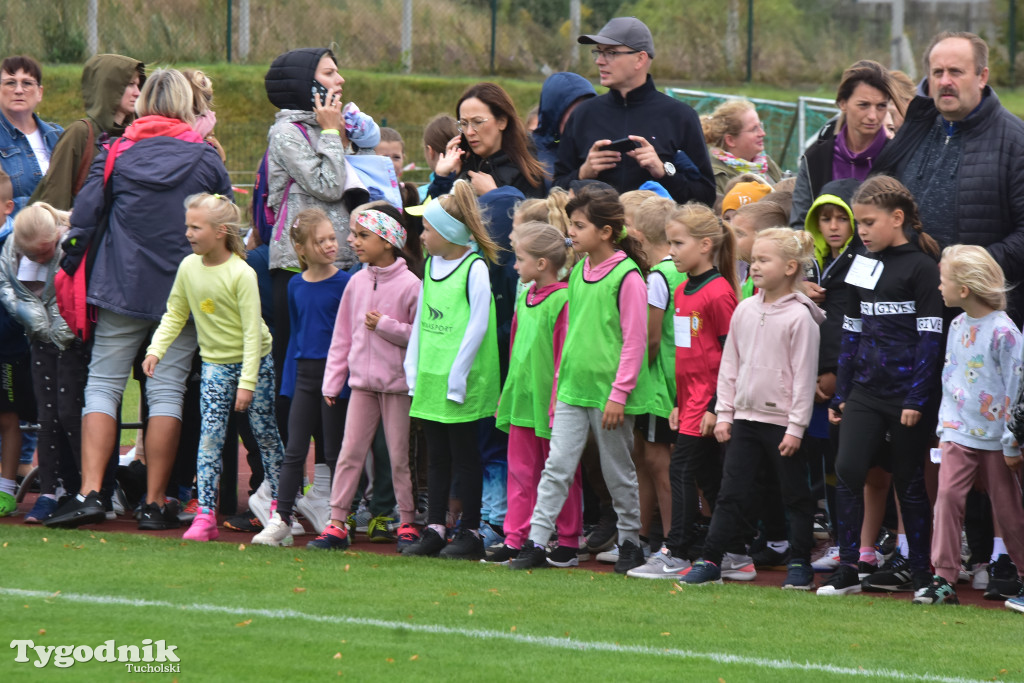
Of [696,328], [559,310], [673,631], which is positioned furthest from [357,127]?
[673,631]

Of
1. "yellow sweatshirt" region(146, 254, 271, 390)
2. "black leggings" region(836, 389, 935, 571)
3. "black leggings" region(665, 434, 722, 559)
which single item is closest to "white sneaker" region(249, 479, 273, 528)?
"yellow sweatshirt" region(146, 254, 271, 390)

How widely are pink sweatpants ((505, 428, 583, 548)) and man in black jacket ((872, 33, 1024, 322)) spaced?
7.83ft

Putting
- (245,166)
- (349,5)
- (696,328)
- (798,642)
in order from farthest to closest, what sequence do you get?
1. (349,5)
2. (245,166)
3. (696,328)
4. (798,642)

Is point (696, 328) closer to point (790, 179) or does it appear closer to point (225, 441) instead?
point (790, 179)

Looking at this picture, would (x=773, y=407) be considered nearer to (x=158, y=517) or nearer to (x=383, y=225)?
(x=383, y=225)

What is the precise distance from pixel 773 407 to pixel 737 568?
907 mm

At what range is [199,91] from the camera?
28.3ft

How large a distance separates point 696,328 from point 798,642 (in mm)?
2179

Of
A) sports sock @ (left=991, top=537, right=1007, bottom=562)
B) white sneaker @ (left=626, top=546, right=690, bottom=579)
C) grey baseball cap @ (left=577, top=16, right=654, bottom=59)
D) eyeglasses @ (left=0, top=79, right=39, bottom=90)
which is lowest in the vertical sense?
white sneaker @ (left=626, top=546, right=690, bottom=579)

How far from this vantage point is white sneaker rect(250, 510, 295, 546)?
7473mm

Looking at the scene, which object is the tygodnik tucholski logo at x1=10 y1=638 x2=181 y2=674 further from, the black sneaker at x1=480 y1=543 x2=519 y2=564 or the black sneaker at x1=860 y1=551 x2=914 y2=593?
the black sneaker at x1=860 y1=551 x2=914 y2=593

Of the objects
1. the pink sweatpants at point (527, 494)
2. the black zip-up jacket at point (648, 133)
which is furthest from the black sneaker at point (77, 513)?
the black zip-up jacket at point (648, 133)

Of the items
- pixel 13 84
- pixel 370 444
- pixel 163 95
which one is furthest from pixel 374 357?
pixel 13 84

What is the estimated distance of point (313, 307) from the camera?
7891mm
